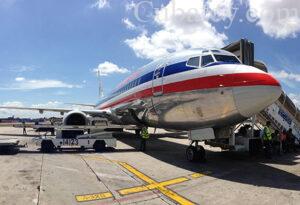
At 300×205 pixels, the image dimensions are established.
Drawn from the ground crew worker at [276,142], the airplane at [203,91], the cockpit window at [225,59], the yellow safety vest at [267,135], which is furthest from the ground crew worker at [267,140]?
the cockpit window at [225,59]

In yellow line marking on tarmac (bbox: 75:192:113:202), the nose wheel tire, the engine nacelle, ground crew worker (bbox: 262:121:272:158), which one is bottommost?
yellow line marking on tarmac (bbox: 75:192:113:202)

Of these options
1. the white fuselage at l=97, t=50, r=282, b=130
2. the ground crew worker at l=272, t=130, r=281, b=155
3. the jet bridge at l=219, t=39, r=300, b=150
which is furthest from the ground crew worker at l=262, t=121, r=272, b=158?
the white fuselage at l=97, t=50, r=282, b=130

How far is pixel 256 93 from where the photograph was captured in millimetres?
9531

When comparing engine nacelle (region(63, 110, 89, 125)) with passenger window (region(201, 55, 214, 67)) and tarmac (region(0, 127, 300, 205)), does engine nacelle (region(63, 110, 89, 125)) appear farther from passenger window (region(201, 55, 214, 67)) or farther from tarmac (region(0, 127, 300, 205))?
passenger window (region(201, 55, 214, 67))

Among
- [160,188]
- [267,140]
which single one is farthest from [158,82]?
[160,188]

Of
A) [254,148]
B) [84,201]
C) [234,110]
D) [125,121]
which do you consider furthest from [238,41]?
[84,201]

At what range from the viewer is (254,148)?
1396 cm

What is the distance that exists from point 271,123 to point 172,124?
481cm

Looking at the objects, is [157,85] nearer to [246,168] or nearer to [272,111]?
[246,168]

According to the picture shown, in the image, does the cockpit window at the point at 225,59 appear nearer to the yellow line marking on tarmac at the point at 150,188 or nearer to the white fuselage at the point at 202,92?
the white fuselage at the point at 202,92

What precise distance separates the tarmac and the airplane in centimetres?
165

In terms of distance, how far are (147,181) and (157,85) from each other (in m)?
5.78

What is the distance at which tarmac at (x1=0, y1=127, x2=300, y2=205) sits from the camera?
7117mm

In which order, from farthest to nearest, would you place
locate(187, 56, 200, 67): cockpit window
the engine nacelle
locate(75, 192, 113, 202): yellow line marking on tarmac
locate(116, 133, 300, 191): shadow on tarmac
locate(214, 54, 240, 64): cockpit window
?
the engine nacelle
locate(187, 56, 200, 67): cockpit window
locate(214, 54, 240, 64): cockpit window
locate(116, 133, 300, 191): shadow on tarmac
locate(75, 192, 113, 202): yellow line marking on tarmac
